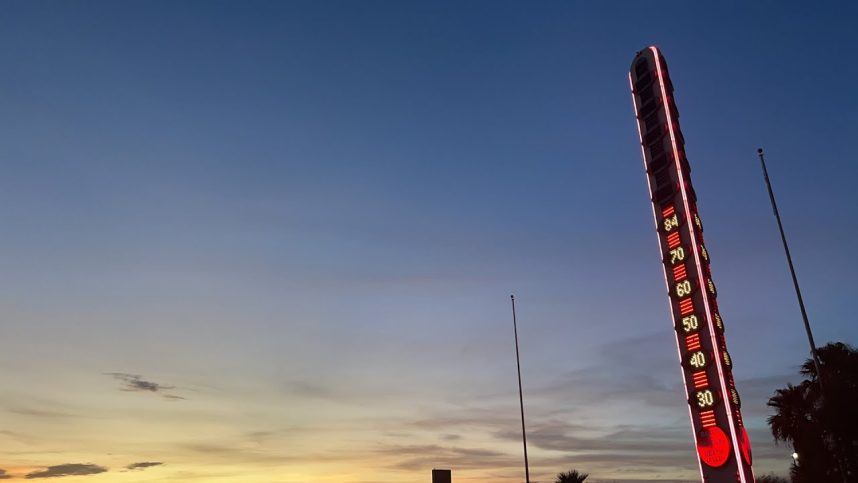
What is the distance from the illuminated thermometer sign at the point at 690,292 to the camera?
37438 millimetres

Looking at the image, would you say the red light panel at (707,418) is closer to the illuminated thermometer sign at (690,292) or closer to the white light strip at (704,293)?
the illuminated thermometer sign at (690,292)

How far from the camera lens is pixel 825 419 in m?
41.9

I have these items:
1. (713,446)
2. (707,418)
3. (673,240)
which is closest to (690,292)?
(673,240)

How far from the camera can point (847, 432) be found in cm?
4181

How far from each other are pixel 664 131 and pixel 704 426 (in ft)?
61.2

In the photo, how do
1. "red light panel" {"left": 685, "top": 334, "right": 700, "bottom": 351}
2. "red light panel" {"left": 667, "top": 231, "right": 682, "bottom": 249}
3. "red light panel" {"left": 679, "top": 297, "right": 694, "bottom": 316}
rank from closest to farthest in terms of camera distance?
1. "red light panel" {"left": 685, "top": 334, "right": 700, "bottom": 351}
2. "red light panel" {"left": 679, "top": 297, "right": 694, "bottom": 316}
3. "red light panel" {"left": 667, "top": 231, "right": 682, "bottom": 249}

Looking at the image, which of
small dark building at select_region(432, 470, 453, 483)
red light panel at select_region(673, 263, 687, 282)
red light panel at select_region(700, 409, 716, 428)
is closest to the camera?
small dark building at select_region(432, 470, 453, 483)

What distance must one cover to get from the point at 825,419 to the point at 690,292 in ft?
40.0

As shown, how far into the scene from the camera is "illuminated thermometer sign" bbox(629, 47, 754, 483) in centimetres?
3744

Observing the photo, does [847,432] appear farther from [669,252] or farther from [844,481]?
[669,252]

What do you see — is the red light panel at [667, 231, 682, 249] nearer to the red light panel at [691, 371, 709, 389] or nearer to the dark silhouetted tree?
the red light panel at [691, 371, 709, 389]

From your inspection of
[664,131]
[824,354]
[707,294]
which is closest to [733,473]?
[707,294]

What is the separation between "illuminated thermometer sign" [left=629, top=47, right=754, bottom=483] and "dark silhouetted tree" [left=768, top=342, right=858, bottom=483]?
233 inches

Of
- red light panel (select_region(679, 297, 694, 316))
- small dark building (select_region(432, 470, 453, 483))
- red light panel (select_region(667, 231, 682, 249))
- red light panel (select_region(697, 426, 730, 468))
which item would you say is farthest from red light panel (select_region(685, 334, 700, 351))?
small dark building (select_region(432, 470, 453, 483))
